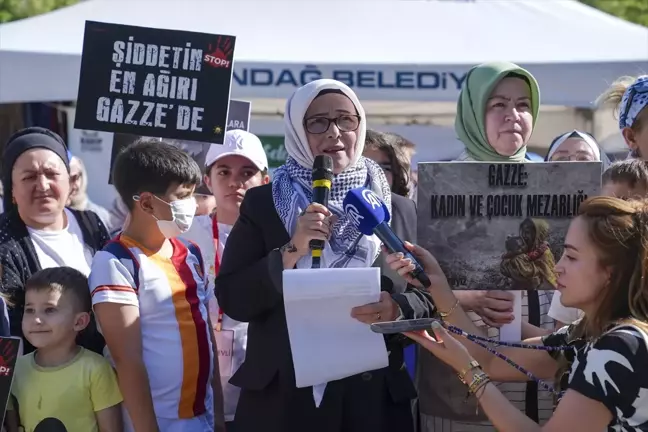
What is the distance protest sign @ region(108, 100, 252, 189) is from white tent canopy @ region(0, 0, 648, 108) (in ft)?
9.20

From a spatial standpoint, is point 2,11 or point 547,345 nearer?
point 547,345

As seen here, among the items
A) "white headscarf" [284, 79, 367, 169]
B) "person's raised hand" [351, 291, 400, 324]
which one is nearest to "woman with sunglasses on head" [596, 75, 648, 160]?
"white headscarf" [284, 79, 367, 169]

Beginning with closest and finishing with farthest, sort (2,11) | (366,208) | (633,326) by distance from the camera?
(633,326), (366,208), (2,11)

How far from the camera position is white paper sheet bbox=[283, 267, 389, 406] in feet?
9.61

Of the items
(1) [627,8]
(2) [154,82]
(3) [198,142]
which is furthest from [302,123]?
(1) [627,8]

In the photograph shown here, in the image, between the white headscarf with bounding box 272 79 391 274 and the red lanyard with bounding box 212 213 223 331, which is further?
the red lanyard with bounding box 212 213 223 331

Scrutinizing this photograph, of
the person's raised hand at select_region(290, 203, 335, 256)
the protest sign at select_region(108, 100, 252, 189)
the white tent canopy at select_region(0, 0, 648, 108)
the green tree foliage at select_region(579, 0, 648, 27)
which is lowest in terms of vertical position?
the person's raised hand at select_region(290, 203, 335, 256)

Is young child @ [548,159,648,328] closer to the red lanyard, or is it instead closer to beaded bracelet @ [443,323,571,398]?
beaded bracelet @ [443,323,571,398]

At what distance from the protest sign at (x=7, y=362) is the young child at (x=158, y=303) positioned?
31cm

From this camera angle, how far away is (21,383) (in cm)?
357

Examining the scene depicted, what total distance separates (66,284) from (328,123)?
→ 1146 millimetres

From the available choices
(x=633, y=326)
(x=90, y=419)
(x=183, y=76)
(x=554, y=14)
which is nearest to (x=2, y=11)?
(x=554, y=14)

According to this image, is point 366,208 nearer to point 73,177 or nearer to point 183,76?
point 183,76

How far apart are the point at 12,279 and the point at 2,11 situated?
13319mm
